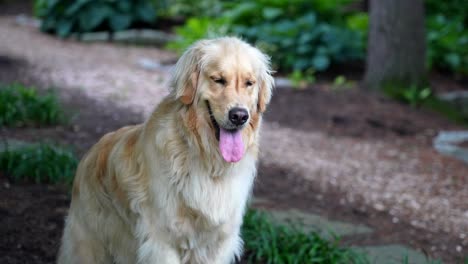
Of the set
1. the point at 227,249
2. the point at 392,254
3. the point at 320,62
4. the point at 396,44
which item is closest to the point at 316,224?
the point at 392,254

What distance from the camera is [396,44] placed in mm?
9797

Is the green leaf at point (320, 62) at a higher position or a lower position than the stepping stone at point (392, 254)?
higher

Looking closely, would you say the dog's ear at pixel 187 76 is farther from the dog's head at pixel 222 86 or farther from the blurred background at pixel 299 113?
the blurred background at pixel 299 113

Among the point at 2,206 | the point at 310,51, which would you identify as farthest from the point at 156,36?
the point at 2,206

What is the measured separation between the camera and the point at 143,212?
3725 millimetres

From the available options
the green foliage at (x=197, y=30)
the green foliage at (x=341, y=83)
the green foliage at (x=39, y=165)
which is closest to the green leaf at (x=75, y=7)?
the green foliage at (x=197, y=30)

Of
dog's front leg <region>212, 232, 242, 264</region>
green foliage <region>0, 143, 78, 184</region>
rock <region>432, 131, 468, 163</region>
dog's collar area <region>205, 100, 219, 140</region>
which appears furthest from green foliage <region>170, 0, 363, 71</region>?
dog's collar area <region>205, 100, 219, 140</region>

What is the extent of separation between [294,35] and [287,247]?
7.27m

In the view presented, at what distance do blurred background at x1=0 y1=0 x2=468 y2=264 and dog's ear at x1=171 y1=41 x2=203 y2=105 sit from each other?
1545 mm

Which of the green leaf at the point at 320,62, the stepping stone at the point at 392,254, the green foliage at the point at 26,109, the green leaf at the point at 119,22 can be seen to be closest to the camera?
the stepping stone at the point at 392,254

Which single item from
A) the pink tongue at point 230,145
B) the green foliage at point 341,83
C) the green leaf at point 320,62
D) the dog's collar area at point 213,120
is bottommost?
the green foliage at point 341,83

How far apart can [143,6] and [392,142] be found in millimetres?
7185

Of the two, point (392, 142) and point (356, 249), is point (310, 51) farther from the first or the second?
point (356, 249)

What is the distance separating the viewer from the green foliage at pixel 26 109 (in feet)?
22.6
